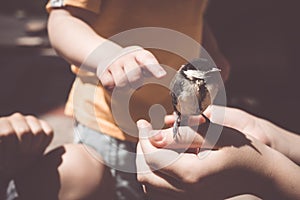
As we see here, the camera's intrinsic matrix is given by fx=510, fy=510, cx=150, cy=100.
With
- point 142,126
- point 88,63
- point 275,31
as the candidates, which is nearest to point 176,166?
point 142,126

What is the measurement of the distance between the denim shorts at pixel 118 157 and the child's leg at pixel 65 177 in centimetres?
4

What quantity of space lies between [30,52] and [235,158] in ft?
7.28

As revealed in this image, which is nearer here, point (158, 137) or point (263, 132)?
point (158, 137)

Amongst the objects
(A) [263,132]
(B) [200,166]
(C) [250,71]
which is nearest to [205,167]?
(B) [200,166]

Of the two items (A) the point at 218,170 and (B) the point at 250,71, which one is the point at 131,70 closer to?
(A) the point at 218,170

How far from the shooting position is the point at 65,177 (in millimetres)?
627

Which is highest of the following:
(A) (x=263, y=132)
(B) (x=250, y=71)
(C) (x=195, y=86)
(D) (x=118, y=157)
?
(C) (x=195, y=86)

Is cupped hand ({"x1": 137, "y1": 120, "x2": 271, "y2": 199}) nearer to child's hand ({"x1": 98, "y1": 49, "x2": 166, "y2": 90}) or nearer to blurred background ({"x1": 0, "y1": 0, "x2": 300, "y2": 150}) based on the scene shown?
child's hand ({"x1": 98, "y1": 49, "x2": 166, "y2": 90})

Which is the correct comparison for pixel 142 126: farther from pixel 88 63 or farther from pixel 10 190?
pixel 10 190

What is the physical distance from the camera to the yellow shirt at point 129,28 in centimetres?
66

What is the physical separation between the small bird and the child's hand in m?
0.03

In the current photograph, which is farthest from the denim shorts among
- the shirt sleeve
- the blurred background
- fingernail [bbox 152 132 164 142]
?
the blurred background

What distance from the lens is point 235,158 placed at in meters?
0.45

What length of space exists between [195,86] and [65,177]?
0.30 metres
